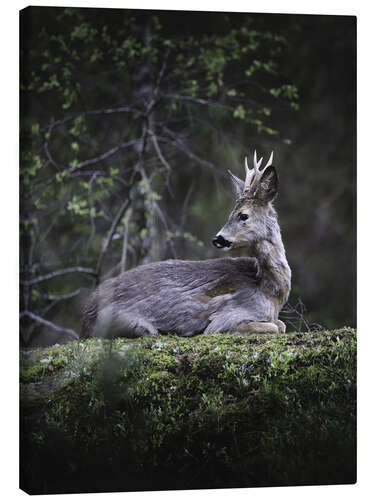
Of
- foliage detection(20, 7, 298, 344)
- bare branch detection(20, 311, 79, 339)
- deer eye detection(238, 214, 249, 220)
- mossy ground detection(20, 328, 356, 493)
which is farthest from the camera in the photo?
deer eye detection(238, 214, 249, 220)

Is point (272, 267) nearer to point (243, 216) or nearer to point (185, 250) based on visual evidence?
point (243, 216)

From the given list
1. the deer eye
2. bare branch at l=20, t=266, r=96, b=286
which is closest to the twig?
bare branch at l=20, t=266, r=96, b=286

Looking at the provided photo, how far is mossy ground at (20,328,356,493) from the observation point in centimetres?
662

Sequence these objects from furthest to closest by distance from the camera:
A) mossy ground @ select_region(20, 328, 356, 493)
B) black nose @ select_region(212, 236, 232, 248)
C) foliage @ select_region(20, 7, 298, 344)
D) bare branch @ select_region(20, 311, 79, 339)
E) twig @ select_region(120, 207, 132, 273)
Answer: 1. twig @ select_region(120, 207, 132, 273)
2. black nose @ select_region(212, 236, 232, 248)
3. foliage @ select_region(20, 7, 298, 344)
4. bare branch @ select_region(20, 311, 79, 339)
5. mossy ground @ select_region(20, 328, 356, 493)

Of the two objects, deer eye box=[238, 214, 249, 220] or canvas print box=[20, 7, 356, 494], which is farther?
deer eye box=[238, 214, 249, 220]

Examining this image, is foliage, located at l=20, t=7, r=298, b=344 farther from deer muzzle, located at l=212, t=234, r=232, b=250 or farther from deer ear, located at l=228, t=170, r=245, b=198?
deer muzzle, located at l=212, t=234, r=232, b=250

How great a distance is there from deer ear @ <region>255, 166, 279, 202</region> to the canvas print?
1 cm

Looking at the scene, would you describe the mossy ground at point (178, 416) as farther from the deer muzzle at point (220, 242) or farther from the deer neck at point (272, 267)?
the deer muzzle at point (220, 242)

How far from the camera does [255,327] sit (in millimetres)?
7152

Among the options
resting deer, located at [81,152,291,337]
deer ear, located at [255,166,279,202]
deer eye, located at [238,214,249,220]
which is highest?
deer ear, located at [255,166,279,202]

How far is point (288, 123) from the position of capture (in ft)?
26.1

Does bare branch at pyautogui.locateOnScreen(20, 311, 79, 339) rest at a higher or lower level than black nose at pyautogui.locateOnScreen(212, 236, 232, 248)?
lower

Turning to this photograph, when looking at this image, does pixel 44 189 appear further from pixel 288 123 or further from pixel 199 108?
pixel 288 123

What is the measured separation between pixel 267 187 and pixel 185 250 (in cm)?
132
